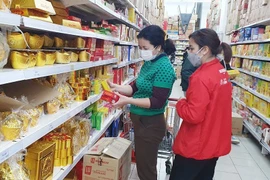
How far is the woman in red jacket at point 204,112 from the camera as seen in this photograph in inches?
66.5

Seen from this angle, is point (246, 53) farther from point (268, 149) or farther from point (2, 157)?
point (2, 157)

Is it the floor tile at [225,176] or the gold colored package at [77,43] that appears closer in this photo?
the gold colored package at [77,43]

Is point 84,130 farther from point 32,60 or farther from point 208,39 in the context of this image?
point 208,39

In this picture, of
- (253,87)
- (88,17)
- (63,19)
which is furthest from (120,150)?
(253,87)

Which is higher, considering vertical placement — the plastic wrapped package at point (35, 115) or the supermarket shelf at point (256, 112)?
the plastic wrapped package at point (35, 115)

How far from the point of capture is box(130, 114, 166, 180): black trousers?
7.08 feet

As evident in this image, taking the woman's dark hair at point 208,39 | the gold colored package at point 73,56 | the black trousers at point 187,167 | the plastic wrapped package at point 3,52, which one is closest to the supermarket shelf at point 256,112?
the black trousers at point 187,167

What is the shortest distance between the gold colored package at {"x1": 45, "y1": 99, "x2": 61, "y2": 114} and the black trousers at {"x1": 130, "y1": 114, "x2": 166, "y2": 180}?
Answer: 2.39 ft

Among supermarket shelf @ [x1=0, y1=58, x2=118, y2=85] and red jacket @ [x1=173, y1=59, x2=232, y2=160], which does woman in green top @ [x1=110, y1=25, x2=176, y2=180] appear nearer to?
red jacket @ [x1=173, y1=59, x2=232, y2=160]

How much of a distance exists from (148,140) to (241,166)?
2.08m

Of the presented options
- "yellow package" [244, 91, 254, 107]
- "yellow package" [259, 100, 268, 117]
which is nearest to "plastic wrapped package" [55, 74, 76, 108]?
"yellow package" [259, 100, 268, 117]

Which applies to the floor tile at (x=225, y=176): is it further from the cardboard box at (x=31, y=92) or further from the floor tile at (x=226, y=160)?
the cardboard box at (x=31, y=92)

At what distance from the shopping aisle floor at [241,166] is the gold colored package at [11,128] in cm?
204

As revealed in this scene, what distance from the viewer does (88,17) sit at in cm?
310
